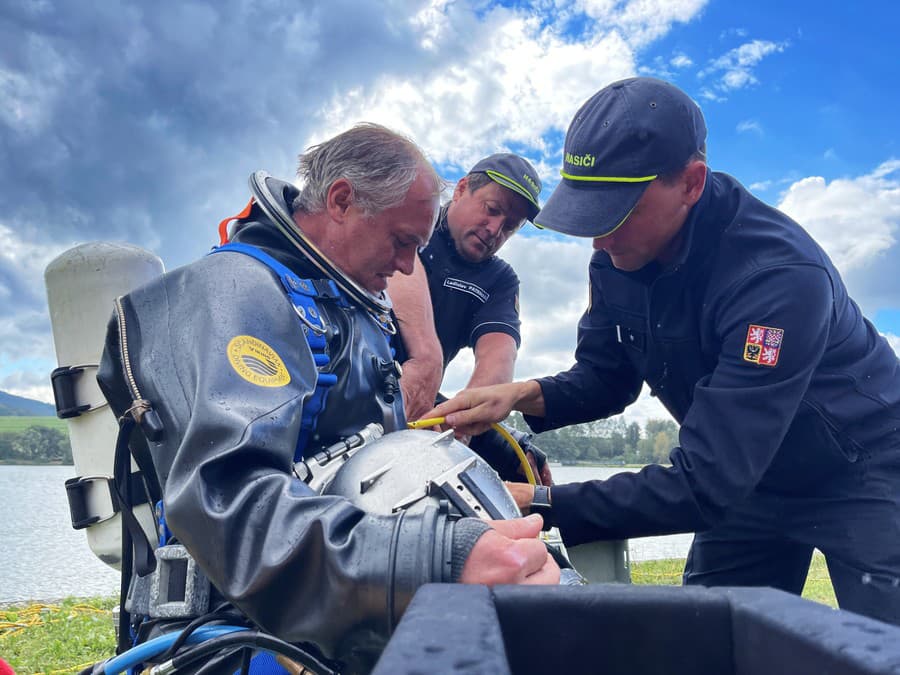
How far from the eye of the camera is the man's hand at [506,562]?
1.34 m

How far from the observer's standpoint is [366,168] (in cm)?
244

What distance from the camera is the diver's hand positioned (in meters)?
2.98

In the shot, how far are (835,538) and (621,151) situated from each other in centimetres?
164

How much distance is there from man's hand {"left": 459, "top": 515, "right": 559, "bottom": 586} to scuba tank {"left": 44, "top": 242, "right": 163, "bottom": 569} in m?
1.98

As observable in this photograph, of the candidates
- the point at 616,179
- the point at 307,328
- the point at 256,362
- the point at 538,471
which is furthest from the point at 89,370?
the point at 616,179

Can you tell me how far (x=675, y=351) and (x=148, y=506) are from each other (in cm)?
201

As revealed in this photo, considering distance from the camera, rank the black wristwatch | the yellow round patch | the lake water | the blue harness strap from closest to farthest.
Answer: the yellow round patch < the blue harness strap < the black wristwatch < the lake water

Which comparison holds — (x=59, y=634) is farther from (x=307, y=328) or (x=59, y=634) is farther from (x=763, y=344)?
(x=763, y=344)

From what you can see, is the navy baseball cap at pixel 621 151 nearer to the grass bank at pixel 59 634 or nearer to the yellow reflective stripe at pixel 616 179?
the yellow reflective stripe at pixel 616 179

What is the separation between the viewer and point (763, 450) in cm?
253

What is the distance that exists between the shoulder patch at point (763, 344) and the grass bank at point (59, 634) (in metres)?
2.30

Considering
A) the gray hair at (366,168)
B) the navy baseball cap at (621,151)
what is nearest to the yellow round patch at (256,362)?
the gray hair at (366,168)

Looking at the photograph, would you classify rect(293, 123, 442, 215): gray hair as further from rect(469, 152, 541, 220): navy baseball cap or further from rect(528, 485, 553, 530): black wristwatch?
rect(469, 152, 541, 220): navy baseball cap

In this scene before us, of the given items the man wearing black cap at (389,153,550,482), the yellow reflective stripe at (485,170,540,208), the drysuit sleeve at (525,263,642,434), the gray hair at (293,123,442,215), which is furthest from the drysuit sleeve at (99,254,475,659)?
the yellow reflective stripe at (485,170,540,208)
